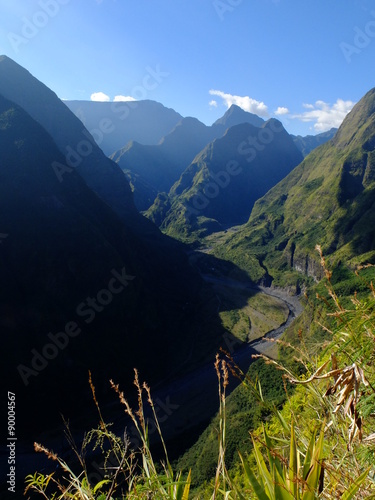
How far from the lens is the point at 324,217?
368ft

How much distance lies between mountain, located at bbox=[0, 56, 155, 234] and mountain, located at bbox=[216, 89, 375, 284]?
47058mm

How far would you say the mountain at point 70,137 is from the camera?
105562 mm

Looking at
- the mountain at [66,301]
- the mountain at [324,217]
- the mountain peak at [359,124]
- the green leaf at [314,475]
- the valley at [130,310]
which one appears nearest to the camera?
the green leaf at [314,475]

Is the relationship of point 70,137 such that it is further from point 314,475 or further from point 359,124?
point 359,124

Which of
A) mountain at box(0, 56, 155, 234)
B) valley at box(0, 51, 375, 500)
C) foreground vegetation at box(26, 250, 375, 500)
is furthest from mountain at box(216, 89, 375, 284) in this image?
foreground vegetation at box(26, 250, 375, 500)

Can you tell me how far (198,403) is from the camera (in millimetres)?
42188

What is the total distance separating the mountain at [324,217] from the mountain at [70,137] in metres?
47.1

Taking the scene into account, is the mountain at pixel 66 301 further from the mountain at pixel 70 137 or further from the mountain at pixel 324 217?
the mountain at pixel 324 217

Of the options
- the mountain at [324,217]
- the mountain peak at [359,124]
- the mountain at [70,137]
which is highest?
the mountain at [70,137]

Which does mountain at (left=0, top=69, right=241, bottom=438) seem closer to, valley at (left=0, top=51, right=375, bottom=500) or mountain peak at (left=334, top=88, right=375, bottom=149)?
valley at (left=0, top=51, right=375, bottom=500)

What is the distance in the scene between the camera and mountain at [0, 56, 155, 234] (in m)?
106

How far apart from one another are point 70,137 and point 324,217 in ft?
322

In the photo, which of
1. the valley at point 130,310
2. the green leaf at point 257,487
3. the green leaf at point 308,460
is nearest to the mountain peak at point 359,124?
the valley at point 130,310

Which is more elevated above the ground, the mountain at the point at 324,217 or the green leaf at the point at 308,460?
the green leaf at the point at 308,460
